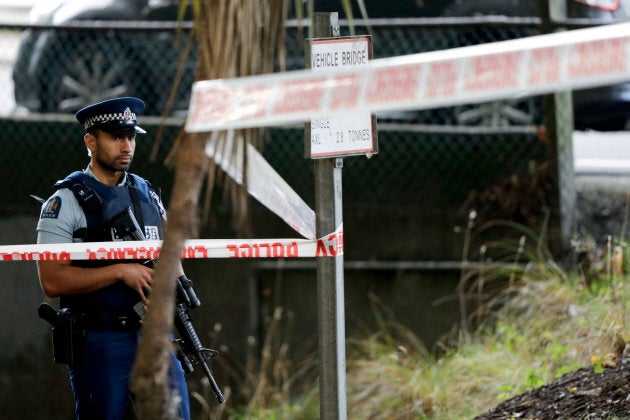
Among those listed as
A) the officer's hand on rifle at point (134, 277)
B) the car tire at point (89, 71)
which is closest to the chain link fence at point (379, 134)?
the car tire at point (89, 71)

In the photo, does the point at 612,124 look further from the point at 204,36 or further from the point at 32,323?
the point at 204,36

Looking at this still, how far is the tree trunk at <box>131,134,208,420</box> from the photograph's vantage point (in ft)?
10.1

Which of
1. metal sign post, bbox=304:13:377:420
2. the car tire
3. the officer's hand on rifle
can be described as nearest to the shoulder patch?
the officer's hand on rifle

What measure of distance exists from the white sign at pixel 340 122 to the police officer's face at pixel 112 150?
0.86m

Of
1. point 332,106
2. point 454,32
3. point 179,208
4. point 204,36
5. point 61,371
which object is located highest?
point 454,32

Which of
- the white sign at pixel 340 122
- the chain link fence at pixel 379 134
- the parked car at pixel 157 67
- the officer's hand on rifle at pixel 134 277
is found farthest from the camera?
the parked car at pixel 157 67

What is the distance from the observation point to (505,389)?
5438 mm

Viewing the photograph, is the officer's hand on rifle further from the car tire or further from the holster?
the car tire

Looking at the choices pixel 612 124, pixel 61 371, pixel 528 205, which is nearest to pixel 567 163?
pixel 528 205

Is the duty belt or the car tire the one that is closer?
the duty belt

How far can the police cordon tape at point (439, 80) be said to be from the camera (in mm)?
2850

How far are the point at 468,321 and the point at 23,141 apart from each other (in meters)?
3.31

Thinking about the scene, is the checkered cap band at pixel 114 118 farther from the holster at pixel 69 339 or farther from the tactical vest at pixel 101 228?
the holster at pixel 69 339

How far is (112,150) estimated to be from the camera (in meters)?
4.48
